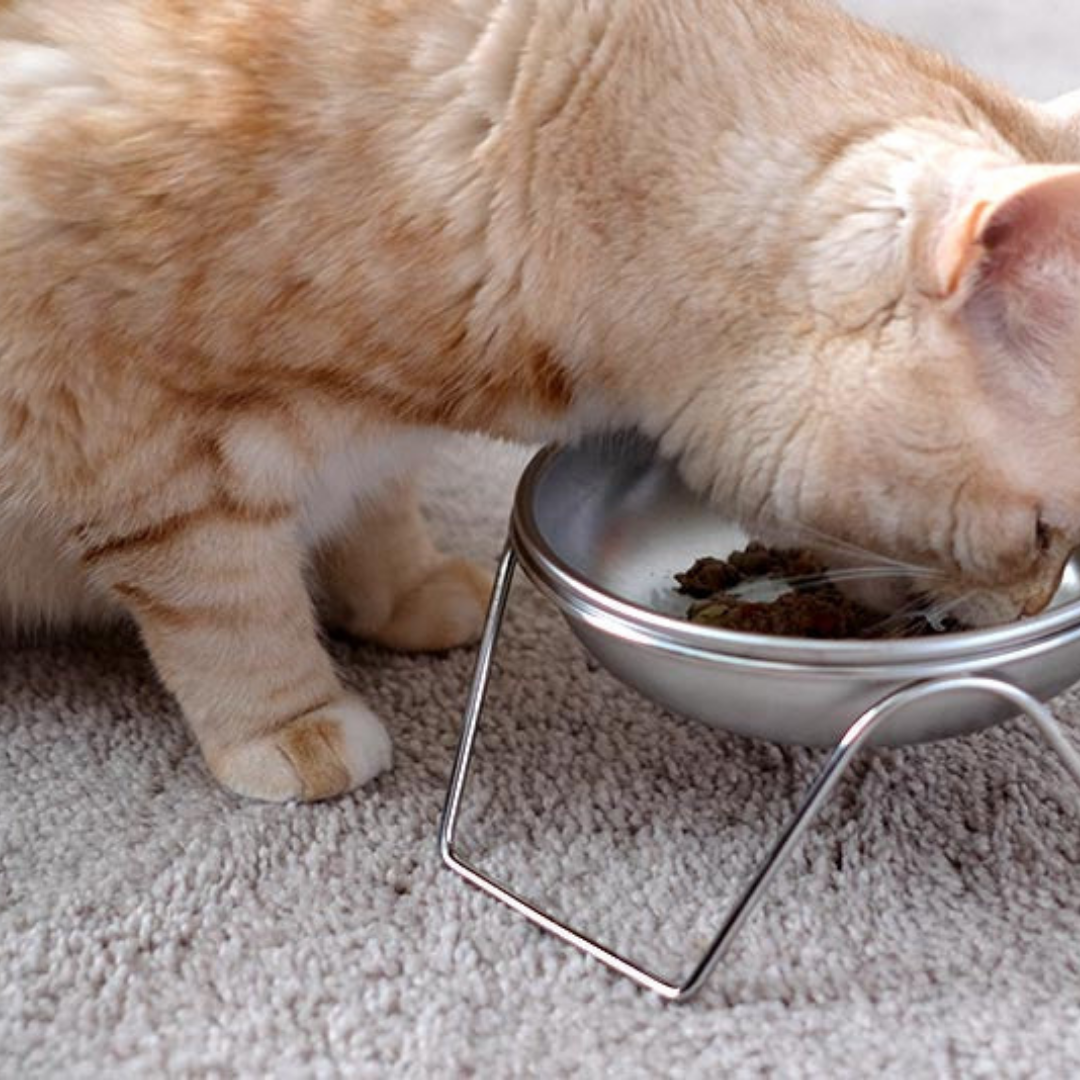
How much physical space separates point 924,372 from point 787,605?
245 millimetres

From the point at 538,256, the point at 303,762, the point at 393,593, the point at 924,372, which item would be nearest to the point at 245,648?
the point at 303,762

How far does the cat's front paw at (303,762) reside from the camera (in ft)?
4.05

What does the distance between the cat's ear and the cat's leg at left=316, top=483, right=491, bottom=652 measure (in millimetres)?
597

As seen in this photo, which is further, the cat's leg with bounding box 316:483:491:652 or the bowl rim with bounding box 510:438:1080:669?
the cat's leg with bounding box 316:483:491:652

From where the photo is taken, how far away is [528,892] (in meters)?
1.15

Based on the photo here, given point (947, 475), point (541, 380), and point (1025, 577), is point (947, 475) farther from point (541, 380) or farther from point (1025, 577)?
point (541, 380)

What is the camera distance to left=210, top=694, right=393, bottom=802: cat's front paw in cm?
123

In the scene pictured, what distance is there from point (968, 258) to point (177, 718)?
0.74 metres

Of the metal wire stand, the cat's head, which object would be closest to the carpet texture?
the metal wire stand

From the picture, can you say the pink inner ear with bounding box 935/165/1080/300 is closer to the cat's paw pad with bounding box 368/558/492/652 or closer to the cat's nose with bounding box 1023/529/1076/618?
the cat's nose with bounding box 1023/529/1076/618

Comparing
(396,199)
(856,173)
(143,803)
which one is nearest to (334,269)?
(396,199)

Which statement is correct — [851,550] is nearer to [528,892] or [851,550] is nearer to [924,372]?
[924,372]

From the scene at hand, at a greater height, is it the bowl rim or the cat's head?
the cat's head

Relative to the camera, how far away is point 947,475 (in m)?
1.01
